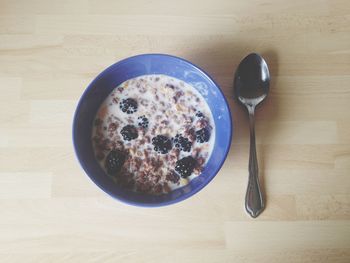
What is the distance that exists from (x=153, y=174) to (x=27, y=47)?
1.37ft

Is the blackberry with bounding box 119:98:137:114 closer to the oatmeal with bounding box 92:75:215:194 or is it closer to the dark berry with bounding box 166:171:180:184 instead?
the oatmeal with bounding box 92:75:215:194

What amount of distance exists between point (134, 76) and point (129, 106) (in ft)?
0.22

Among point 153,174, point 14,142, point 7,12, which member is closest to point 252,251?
point 153,174

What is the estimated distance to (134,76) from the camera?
2.51 ft

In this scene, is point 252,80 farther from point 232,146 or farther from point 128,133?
point 128,133

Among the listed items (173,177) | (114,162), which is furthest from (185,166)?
(114,162)

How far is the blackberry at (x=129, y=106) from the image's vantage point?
0.75 m

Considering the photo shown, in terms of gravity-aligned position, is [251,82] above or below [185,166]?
above

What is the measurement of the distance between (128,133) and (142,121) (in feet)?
0.14

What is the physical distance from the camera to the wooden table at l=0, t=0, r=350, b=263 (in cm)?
74

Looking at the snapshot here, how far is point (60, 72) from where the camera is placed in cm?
81

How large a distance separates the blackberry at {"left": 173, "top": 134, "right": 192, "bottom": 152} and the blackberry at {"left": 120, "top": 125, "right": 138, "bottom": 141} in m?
0.08

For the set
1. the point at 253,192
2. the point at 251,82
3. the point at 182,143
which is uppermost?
the point at 251,82

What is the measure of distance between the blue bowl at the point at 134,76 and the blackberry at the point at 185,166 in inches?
0.9
